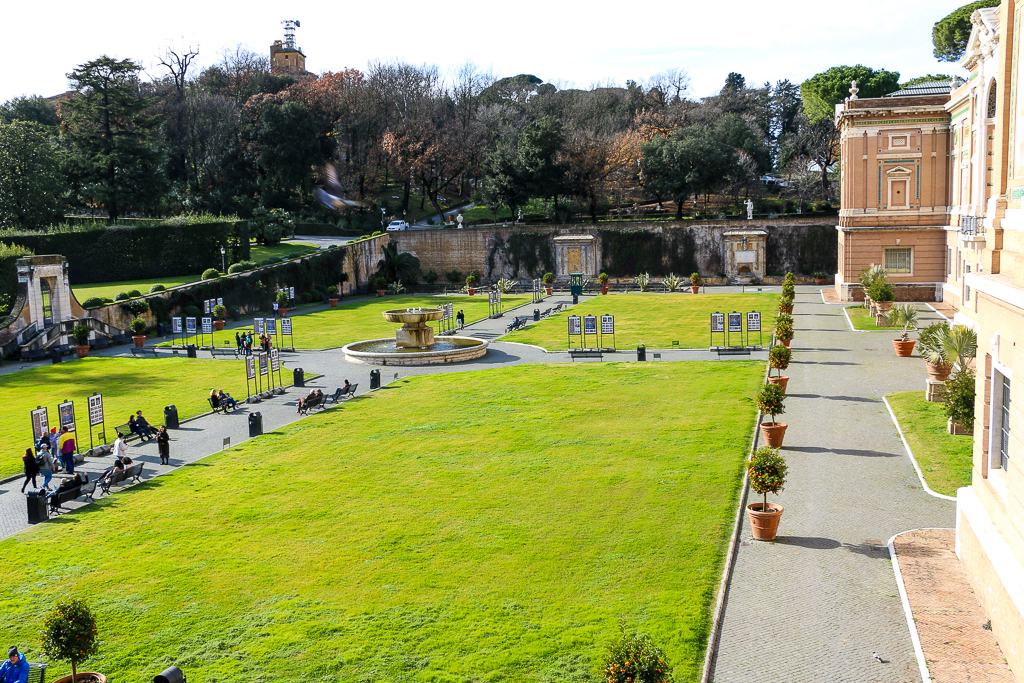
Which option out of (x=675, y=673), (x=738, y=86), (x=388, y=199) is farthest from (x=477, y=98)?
(x=675, y=673)

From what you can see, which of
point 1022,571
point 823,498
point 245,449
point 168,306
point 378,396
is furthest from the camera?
point 168,306

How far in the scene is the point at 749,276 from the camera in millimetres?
62156

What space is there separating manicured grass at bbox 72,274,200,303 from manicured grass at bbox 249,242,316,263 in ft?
18.2

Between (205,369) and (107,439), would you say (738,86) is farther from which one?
(107,439)

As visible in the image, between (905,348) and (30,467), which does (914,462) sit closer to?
(905,348)

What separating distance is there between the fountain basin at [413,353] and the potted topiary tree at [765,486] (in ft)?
68.7

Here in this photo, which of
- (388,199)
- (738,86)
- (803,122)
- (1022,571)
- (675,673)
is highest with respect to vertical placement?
(738,86)

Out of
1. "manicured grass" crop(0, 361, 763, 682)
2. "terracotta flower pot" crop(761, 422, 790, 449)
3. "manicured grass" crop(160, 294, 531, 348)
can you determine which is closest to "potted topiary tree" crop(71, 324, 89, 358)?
"manicured grass" crop(160, 294, 531, 348)

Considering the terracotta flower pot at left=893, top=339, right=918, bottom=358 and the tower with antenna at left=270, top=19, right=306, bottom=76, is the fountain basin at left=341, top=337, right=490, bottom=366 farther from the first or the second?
the tower with antenna at left=270, top=19, right=306, bottom=76

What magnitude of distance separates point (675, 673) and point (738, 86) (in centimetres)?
9874

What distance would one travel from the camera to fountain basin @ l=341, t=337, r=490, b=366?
113 feet

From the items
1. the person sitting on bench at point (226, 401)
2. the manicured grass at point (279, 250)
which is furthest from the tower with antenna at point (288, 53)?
the person sitting on bench at point (226, 401)

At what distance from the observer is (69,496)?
59.9ft

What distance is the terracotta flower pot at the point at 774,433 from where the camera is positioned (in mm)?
19828
